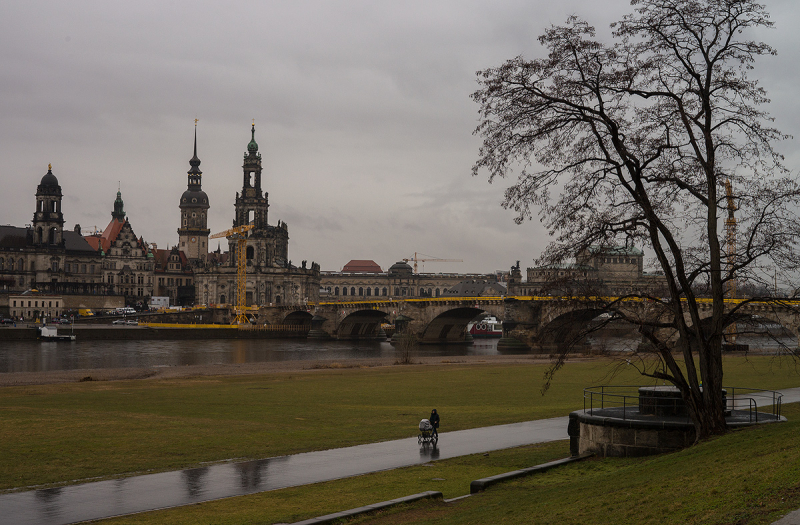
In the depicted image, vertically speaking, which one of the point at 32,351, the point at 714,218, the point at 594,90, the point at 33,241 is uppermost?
the point at 33,241

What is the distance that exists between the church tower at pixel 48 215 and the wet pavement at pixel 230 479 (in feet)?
600

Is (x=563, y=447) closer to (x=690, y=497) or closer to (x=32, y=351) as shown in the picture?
(x=690, y=497)

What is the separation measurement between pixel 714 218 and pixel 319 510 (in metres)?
12.0

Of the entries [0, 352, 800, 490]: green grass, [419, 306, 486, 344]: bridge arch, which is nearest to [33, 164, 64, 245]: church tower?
[419, 306, 486, 344]: bridge arch

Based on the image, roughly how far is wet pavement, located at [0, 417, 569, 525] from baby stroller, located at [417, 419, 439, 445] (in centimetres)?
25

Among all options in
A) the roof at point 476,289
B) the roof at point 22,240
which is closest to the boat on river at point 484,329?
the roof at point 476,289

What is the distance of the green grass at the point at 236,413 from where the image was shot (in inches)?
857

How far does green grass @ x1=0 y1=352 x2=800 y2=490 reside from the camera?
71.4ft

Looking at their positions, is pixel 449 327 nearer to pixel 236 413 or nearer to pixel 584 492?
pixel 236 413

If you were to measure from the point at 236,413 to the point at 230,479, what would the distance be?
12562mm

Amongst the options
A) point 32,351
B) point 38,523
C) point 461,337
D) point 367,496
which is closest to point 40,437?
point 38,523

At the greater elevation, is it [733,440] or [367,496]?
[733,440]

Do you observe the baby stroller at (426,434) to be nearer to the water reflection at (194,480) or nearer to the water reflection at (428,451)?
the water reflection at (428,451)

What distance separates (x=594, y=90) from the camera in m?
20.7
